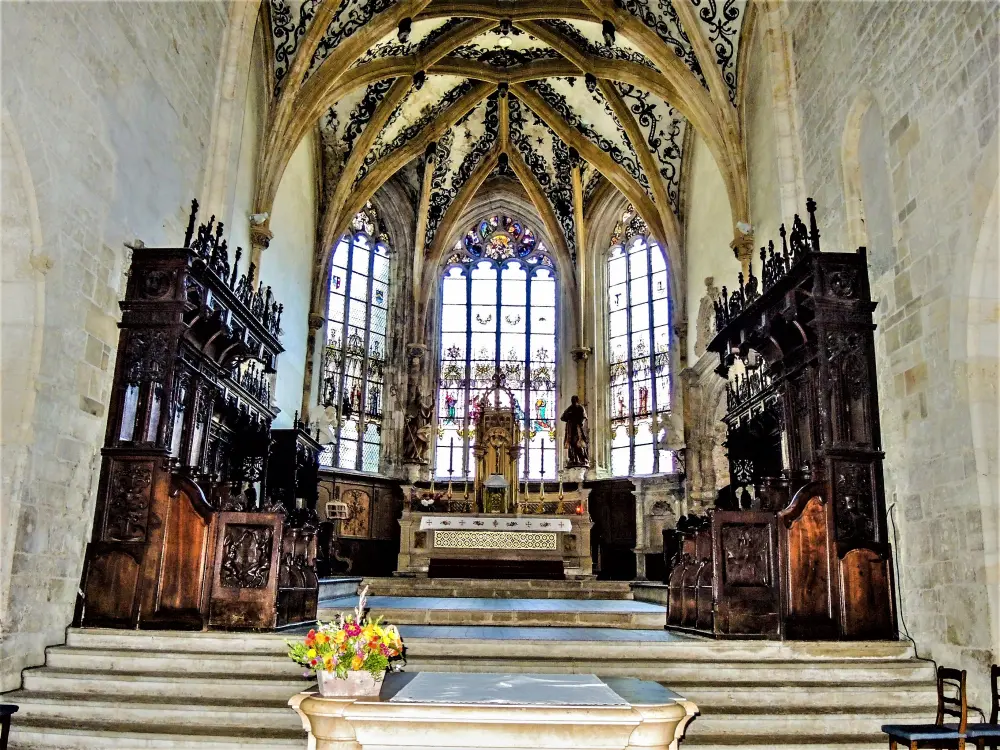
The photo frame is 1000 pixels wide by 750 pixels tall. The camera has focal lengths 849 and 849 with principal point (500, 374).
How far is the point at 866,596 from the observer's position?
24.4ft

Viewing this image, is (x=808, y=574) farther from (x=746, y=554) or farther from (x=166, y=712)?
(x=166, y=712)

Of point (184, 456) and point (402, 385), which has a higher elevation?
point (402, 385)

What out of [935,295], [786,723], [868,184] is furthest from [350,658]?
[868,184]

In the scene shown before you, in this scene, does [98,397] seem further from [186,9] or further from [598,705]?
[598,705]

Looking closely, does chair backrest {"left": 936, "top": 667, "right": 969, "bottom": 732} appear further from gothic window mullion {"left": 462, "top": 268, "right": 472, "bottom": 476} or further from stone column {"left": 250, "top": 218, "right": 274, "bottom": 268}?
gothic window mullion {"left": 462, "top": 268, "right": 472, "bottom": 476}

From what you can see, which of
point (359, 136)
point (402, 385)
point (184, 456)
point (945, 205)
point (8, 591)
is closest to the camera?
point (8, 591)

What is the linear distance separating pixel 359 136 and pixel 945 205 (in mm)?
12877

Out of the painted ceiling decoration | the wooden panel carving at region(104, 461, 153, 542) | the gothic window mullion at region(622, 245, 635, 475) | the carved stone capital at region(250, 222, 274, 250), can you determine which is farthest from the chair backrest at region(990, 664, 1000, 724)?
the gothic window mullion at region(622, 245, 635, 475)

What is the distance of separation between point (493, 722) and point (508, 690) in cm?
42

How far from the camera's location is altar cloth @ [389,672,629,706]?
402cm

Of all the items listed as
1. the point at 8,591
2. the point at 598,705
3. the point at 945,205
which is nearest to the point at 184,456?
the point at 8,591

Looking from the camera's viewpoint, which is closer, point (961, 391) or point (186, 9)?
point (961, 391)

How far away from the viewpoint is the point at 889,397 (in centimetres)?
783

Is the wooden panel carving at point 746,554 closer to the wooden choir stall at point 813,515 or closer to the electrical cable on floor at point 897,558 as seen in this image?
the wooden choir stall at point 813,515
